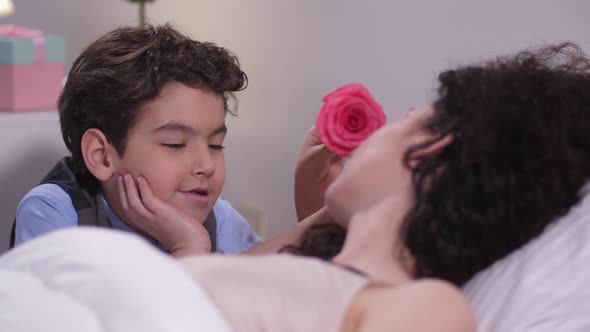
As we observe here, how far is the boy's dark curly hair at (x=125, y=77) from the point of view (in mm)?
1781

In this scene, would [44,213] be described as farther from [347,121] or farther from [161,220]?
[347,121]

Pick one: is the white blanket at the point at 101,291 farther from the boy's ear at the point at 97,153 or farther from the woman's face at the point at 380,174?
the boy's ear at the point at 97,153

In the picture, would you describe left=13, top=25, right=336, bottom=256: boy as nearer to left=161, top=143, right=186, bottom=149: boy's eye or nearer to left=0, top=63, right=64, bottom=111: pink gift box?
left=161, top=143, right=186, bottom=149: boy's eye

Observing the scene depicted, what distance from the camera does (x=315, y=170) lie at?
1.77 meters

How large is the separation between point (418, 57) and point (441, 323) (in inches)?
60.2

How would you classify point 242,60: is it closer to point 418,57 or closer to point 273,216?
point 273,216

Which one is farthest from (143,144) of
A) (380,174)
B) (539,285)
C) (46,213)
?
(539,285)

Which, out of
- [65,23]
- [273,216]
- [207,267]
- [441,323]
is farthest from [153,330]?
[65,23]

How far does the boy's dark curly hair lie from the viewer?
178 centimetres

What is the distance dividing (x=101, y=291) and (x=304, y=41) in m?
1.88

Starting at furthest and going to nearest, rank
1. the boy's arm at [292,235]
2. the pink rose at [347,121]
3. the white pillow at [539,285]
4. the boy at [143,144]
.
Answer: the boy at [143,144]
the boy's arm at [292,235]
the pink rose at [347,121]
the white pillow at [539,285]

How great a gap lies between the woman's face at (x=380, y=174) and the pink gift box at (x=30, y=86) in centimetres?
165

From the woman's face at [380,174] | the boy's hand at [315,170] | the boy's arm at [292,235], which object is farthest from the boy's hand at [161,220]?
the woman's face at [380,174]

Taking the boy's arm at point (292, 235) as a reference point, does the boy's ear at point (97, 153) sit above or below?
above
